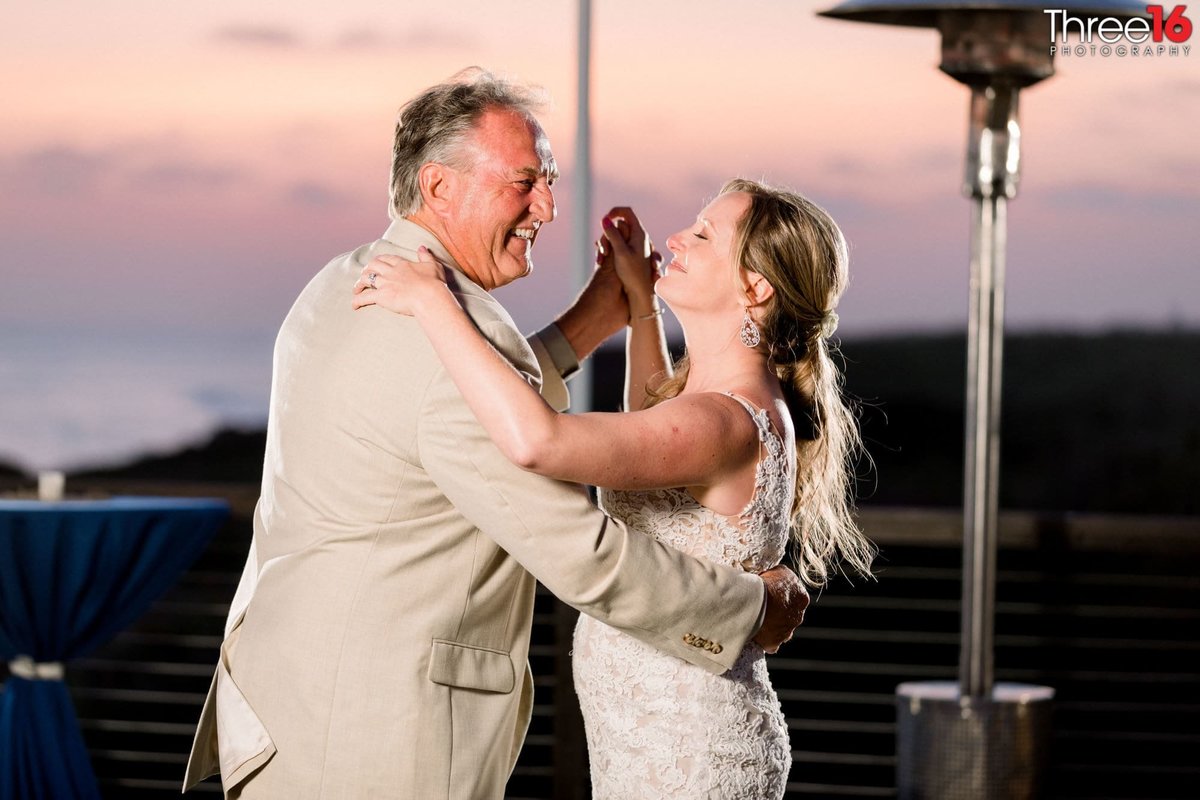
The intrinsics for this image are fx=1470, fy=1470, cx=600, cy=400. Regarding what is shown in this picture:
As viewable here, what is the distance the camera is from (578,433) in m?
1.72

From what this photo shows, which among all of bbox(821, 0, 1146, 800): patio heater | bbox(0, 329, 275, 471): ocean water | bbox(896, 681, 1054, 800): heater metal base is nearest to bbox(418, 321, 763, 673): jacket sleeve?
bbox(821, 0, 1146, 800): patio heater

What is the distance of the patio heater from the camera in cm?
327

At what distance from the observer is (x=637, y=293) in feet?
8.39

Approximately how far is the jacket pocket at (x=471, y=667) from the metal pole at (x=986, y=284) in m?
1.70

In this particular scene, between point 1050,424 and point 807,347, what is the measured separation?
17.9 m

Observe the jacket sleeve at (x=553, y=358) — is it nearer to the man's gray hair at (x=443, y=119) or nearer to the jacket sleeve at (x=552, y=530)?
the man's gray hair at (x=443, y=119)

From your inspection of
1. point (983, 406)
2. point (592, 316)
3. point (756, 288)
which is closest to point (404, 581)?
point (756, 288)

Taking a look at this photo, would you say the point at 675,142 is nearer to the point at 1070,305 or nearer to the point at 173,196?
the point at 173,196

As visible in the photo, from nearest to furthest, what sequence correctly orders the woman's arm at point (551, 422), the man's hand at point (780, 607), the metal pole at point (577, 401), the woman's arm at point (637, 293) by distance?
1. the woman's arm at point (551, 422)
2. the man's hand at point (780, 607)
3. the woman's arm at point (637, 293)
4. the metal pole at point (577, 401)

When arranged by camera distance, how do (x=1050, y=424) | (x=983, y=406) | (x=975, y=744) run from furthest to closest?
(x=1050, y=424), (x=975, y=744), (x=983, y=406)

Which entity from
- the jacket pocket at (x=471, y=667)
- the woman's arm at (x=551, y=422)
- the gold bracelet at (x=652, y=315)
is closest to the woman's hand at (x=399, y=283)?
the woman's arm at (x=551, y=422)

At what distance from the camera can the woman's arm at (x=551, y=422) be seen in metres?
1.69

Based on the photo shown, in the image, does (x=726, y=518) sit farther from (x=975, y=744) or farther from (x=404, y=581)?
(x=975, y=744)

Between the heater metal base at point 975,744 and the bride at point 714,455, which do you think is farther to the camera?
the heater metal base at point 975,744
